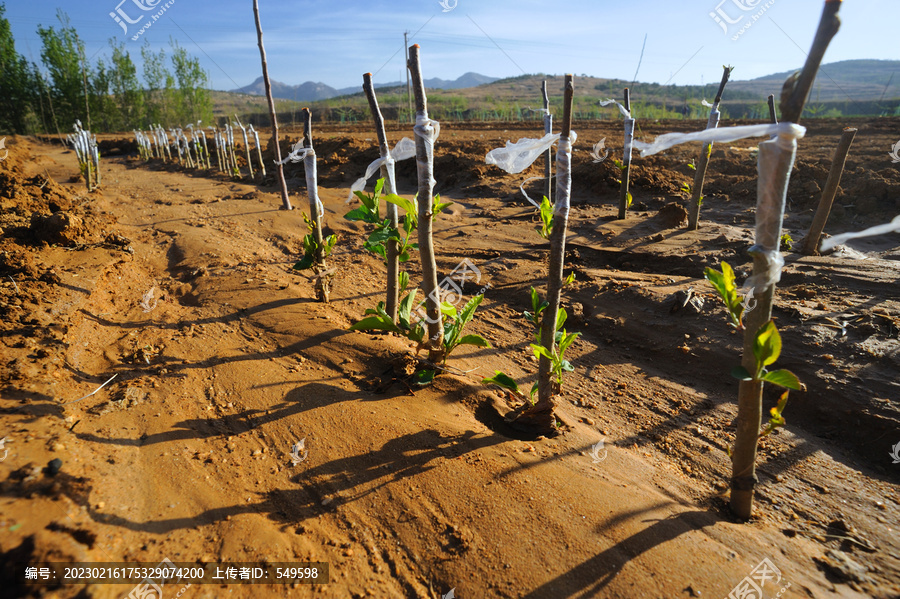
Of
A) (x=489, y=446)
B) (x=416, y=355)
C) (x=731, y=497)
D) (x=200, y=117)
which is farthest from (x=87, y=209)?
(x=200, y=117)

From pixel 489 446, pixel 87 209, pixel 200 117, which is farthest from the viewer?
pixel 200 117

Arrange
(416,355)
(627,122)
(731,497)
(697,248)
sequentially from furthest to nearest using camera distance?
(627,122) → (697,248) → (416,355) → (731,497)

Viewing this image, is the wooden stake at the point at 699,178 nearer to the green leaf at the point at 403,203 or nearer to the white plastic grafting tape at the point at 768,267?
the green leaf at the point at 403,203

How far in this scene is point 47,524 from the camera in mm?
1862

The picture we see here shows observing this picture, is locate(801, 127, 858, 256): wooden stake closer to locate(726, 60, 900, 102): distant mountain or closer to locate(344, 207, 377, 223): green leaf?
locate(344, 207, 377, 223): green leaf

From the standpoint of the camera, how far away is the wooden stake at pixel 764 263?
1.65 metres

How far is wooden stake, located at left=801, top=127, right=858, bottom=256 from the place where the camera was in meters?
4.88

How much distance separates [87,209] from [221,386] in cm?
680

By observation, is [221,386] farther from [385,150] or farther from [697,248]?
[697,248]
